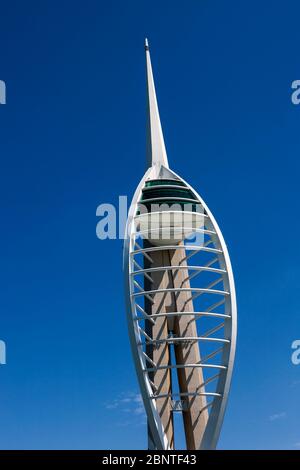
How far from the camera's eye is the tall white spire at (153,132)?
6919 cm

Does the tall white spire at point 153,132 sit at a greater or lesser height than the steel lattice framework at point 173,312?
greater

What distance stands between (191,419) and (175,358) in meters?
6.57

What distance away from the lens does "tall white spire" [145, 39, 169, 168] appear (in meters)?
69.2

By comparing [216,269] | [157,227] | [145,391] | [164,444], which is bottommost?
[164,444]

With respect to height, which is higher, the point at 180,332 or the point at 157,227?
the point at 157,227

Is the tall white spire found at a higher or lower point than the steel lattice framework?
higher

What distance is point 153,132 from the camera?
72.1m
